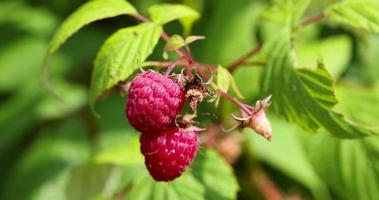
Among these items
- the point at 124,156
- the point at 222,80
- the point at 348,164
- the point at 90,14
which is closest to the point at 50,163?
the point at 124,156

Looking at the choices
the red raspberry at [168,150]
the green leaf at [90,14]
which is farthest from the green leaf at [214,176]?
the green leaf at [90,14]

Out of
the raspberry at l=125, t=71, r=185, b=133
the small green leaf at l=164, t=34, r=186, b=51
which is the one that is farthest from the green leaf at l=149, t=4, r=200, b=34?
the raspberry at l=125, t=71, r=185, b=133

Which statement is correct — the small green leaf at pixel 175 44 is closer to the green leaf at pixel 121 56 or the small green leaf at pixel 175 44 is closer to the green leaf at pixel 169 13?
the green leaf at pixel 121 56

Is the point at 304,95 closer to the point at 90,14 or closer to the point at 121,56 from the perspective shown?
the point at 121,56

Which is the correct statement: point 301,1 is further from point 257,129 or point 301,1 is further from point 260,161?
point 260,161

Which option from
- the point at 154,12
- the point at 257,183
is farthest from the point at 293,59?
the point at 257,183

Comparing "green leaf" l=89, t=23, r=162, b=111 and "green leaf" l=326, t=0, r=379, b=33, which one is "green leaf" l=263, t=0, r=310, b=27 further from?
"green leaf" l=89, t=23, r=162, b=111

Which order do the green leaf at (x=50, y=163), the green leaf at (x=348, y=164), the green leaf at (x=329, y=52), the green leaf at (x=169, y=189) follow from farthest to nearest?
the green leaf at (x=50, y=163) → the green leaf at (x=329, y=52) → the green leaf at (x=348, y=164) → the green leaf at (x=169, y=189)
